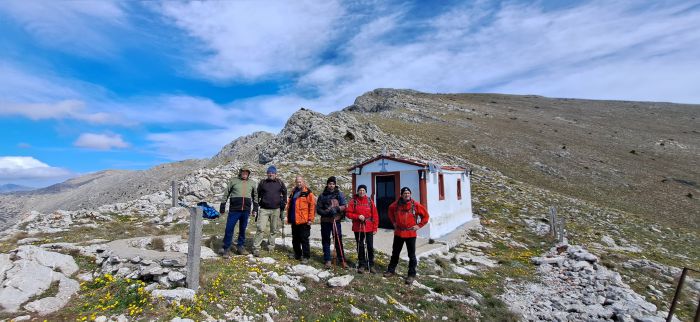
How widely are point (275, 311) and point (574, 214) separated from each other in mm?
29563

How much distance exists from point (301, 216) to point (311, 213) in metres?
0.30

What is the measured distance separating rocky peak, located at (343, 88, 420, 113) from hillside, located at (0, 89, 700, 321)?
9.42m

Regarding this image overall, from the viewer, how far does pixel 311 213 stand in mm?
10727

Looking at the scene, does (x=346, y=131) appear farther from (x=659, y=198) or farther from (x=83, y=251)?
(x=659, y=198)

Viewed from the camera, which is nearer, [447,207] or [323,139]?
[447,207]

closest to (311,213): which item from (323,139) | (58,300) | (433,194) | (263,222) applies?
(263,222)

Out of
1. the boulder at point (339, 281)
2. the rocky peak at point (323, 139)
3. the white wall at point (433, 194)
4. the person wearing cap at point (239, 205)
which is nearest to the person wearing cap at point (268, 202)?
the person wearing cap at point (239, 205)

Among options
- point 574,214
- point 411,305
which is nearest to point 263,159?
point 574,214

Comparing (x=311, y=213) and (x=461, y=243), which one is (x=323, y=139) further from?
(x=311, y=213)

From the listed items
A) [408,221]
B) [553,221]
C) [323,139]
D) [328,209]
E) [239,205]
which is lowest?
[553,221]

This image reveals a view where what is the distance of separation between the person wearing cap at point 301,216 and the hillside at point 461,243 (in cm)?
53

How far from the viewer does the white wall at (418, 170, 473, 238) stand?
1842 centimetres

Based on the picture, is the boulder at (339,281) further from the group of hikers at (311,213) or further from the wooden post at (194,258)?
the wooden post at (194,258)

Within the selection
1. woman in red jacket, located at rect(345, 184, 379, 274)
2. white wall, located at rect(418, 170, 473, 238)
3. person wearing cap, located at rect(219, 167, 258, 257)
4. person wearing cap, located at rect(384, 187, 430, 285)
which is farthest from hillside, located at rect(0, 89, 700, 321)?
white wall, located at rect(418, 170, 473, 238)
